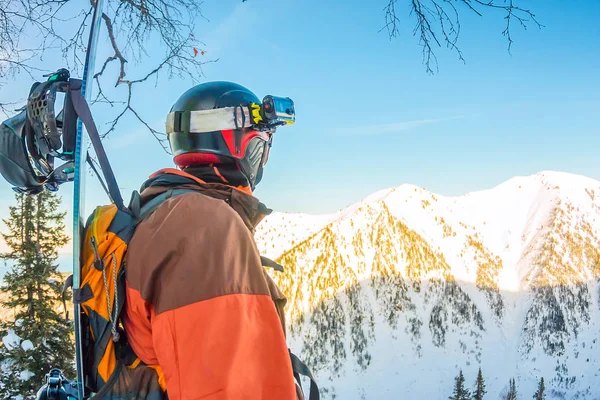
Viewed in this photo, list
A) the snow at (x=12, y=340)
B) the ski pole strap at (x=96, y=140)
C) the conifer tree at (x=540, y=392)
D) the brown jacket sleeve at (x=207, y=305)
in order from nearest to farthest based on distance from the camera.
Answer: the brown jacket sleeve at (x=207, y=305), the ski pole strap at (x=96, y=140), the snow at (x=12, y=340), the conifer tree at (x=540, y=392)

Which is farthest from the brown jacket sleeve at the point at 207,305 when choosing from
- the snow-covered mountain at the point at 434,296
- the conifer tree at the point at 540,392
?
the conifer tree at the point at 540,392

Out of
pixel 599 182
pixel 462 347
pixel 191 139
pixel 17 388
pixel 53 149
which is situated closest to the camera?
pixel 53 149

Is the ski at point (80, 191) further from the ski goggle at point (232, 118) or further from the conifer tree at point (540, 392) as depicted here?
the conifer tree at point (540, 392)

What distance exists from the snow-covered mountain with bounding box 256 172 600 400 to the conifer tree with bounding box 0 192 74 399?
22.5 meters

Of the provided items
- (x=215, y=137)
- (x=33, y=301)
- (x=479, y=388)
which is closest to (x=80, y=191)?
(x=215, y=137)

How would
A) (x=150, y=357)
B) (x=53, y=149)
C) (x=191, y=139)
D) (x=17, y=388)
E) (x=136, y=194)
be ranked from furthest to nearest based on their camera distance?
(x=17, y=388) < (x=191, y=139) < (x=53, y=149) < (x=136, y=194) < (x=150, y=357)

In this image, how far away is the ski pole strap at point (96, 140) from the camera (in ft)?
5.32

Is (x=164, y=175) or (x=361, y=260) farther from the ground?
(x=164, y=175)

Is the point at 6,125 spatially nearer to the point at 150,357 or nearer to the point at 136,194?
the point at 136,194

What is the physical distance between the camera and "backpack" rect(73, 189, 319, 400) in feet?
4.84

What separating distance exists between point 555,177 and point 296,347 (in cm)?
3922

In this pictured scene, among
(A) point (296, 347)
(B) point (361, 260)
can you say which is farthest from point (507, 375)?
(A) point (296, 347)

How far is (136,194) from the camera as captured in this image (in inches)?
65.9

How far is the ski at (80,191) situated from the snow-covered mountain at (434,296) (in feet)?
113
